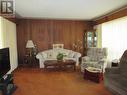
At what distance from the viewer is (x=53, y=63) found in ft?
22.6

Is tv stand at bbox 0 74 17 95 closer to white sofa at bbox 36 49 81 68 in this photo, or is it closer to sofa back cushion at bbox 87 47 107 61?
white sofa at bbox 36 49 81 68

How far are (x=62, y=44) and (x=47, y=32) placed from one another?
3.30 ft

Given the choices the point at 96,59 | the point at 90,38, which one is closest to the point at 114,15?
the point at 96,59

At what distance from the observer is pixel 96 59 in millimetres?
Answer: 6902

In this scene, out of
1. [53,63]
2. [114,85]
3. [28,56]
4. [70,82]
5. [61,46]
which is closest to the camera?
[114,85]

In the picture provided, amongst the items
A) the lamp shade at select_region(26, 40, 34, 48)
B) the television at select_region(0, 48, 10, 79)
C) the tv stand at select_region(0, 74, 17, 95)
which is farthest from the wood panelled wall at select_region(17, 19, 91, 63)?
the tv stand at select_region(0, 74, 17, 95)

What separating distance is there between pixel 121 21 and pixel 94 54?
1.71m

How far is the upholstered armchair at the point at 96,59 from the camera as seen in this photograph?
6143 millimetres

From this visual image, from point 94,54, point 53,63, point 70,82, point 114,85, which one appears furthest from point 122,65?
point 53,63

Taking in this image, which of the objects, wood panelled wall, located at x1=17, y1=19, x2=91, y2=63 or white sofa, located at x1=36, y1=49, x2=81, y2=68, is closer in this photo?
white sofa, located at x1=36, y1=49, x2=81, y2=68

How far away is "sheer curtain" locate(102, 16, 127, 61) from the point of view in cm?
643

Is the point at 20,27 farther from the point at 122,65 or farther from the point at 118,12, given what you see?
the point at 122,65

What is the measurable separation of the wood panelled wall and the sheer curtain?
1583 millimetres

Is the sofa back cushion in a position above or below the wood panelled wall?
below
